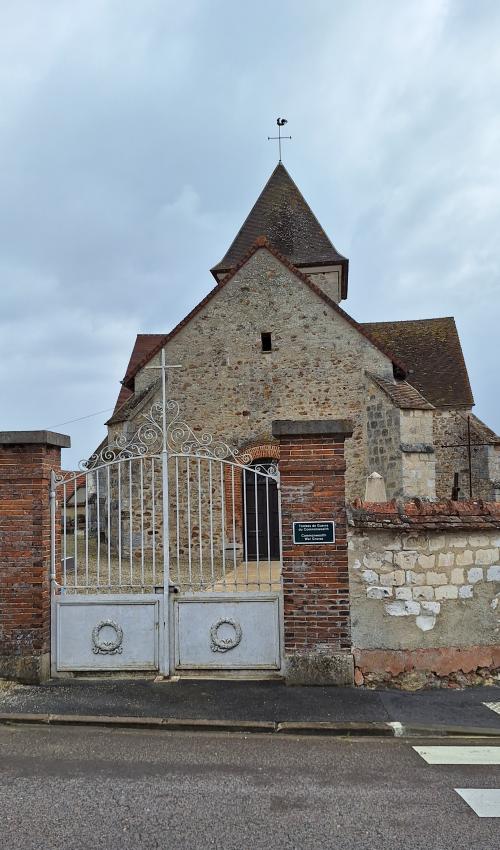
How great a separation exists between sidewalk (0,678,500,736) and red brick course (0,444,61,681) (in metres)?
0.34

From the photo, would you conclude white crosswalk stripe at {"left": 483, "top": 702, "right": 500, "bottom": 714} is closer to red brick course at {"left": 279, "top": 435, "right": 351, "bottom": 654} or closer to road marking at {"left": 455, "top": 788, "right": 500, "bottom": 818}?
red brick course at {"left": 279, "top": 435, "right": 351, "bottom": 654}

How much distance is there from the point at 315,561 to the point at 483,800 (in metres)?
2.79

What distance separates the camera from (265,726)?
5320 millimetres

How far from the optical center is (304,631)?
6.46 meters

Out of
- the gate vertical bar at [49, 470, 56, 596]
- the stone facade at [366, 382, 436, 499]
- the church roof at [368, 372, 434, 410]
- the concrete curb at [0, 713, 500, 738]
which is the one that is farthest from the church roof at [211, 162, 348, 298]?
the concrete curb at [0, 713, 500, 738]

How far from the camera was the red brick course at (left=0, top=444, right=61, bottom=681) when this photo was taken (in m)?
6.67

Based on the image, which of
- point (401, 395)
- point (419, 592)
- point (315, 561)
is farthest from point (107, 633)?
point (401, 395)

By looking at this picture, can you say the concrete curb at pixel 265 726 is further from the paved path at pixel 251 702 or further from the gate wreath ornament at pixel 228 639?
the gate wreath ornament at pixel 228 639

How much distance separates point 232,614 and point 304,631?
74 centimetres

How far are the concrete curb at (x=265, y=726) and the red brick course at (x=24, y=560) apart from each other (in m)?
1.12

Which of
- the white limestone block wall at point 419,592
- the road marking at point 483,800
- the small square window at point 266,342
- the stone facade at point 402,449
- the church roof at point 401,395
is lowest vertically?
the road marking at point 483,800

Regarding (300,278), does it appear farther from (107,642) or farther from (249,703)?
(249,703)

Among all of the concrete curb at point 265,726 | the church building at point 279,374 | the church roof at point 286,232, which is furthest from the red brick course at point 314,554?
the church roof at point 286,232

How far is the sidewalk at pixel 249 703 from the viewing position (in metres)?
5.46
